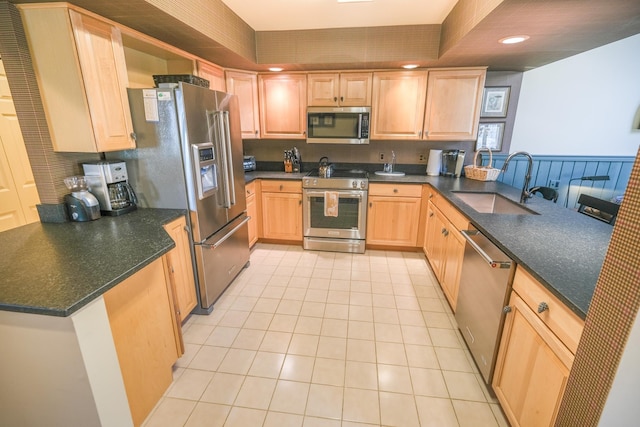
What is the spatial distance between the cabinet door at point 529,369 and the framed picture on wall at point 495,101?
2.73 meters

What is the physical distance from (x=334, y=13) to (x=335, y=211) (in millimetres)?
1982

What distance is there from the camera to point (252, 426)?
1.44m

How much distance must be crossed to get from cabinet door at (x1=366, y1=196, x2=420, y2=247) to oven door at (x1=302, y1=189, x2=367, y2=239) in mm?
111

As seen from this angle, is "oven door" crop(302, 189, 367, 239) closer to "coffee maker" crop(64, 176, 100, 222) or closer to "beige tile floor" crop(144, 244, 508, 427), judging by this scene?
"beige tile floor" crop(144, 244, 508, 427)

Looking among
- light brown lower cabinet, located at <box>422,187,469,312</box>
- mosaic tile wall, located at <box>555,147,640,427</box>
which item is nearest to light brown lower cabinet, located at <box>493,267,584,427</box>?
mosaic tile wall, located at <box>555,147,640,427</box>

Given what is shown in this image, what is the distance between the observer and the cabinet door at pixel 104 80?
1.57m

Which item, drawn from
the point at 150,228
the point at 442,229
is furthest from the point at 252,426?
the point at 442,229

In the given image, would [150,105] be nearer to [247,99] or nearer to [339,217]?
[247,99]

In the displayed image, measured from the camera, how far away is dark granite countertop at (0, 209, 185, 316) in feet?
3.26

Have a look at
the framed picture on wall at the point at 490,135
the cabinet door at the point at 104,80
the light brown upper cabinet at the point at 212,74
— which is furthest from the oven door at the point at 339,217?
the cabinet door at the point at 104,80

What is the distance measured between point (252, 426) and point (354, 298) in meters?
1.35

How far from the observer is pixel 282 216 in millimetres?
3570

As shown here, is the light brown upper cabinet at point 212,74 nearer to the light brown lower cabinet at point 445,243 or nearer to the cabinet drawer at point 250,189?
the cabinet drawer at point 250,189

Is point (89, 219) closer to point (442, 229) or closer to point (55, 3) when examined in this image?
point (55, 3)
